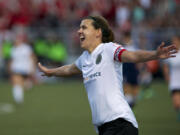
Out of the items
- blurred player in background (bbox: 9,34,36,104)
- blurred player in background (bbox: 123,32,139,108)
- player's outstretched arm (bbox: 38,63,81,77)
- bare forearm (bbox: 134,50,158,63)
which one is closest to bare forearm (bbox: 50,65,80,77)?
player's outstretched arm (bbox: 38,63,81,77)

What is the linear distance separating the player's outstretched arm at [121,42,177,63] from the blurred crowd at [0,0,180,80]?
1693 centimetres

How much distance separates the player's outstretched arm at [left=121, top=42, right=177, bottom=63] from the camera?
5383 mm

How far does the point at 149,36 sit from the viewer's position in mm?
22875

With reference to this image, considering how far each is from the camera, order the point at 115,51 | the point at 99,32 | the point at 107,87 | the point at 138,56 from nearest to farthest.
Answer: the point at 138,56 → the point at 115,51 → the point at 107,87 → the point at 99,32

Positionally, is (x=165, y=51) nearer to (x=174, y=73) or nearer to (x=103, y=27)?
(x=103, y=27)

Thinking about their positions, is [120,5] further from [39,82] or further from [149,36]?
[39,82]

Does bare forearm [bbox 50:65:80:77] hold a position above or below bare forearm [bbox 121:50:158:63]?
below

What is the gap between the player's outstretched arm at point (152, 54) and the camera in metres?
5.38

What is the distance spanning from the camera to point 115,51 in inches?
229

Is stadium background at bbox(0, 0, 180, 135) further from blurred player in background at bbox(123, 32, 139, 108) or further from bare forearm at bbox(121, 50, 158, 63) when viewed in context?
bare forearm at bbox(121, 50, 158, 63)

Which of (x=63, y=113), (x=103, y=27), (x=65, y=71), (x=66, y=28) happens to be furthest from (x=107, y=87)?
(x=66, y=28)

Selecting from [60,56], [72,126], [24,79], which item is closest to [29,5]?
[60,56]

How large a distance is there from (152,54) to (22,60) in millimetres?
13702

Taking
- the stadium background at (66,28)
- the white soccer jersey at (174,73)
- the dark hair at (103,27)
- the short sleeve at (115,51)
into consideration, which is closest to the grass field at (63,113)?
the stadium background at (66,28)
